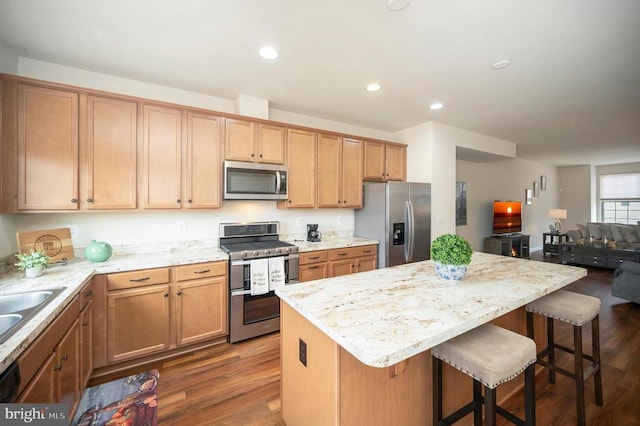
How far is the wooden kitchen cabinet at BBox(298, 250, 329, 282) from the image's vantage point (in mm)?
3016

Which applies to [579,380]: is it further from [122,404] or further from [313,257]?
[122,404]

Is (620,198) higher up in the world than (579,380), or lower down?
higher up

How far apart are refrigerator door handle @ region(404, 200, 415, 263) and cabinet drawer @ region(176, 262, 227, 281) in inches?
93.6

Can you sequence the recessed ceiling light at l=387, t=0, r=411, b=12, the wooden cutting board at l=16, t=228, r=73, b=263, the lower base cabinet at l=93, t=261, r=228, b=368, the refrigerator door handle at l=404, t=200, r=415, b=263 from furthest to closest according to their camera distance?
the refrigerator door handle at l=404, t=200, r=415, b=263, the lower base cabinet at l=93, t=261, r=228, b=368, the wooden cutting board at l=16, t=228, r=73, b=263, the recessed ceiling light at l=387, t=0, r=411, b=12

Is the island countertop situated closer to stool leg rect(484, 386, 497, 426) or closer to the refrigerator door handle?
stool leg rect(484, 386, 497, 426)

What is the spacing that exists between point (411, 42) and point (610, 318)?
412cm

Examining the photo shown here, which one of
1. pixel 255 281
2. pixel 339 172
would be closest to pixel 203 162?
pixel 255 281

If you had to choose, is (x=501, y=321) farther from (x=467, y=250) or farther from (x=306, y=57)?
(x=306, y=57)

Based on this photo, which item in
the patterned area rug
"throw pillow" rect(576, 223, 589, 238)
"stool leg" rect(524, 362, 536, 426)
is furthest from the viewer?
"throw pillow" rect(576, 223, 589, 238)

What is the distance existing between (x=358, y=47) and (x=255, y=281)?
232cm

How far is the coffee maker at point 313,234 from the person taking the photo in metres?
3.61

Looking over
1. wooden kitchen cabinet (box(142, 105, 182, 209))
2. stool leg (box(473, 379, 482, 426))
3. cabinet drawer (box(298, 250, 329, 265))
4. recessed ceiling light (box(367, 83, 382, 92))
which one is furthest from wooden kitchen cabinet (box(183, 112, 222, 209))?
stool leg (box(473, 379, 482, 426))

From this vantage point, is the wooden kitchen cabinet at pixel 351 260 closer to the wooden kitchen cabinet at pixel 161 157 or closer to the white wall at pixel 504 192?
the wooden kitchen cabinet at pixel 161 157

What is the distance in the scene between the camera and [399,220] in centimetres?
358
